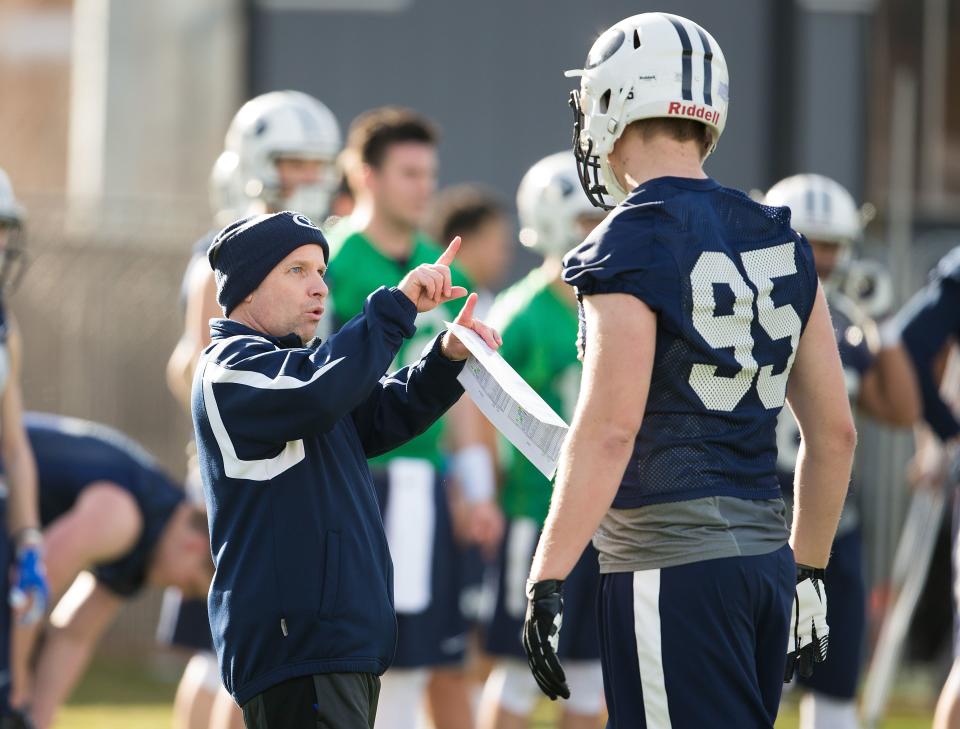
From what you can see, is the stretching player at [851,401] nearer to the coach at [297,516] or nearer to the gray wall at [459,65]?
the coach at [297,516]

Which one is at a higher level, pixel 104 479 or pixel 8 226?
pixel 8 226

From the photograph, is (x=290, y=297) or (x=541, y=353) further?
(x=541, y=353)

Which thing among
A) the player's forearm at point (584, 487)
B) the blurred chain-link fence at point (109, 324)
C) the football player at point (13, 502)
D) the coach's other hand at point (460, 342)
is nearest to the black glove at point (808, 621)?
the player's forearm at point (584, 487)

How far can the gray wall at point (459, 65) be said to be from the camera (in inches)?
456

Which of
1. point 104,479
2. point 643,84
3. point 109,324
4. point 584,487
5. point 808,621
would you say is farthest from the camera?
point 109,324

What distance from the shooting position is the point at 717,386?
3355 millimetres

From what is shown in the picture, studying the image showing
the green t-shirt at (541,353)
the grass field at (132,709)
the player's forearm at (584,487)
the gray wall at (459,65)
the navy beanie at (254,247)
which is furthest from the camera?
the gray wall at (459,65)

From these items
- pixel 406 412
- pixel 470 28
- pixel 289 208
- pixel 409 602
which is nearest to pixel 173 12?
pixel 470 28

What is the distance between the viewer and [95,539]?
6730 mm

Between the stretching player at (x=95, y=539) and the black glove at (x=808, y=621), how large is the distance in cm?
336

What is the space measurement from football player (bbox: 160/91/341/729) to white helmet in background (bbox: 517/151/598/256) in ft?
3.08

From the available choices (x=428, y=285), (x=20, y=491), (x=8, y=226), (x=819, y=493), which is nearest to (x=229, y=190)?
(x=8, y=226)

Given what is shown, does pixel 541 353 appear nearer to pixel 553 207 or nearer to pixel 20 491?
pixel 553 207

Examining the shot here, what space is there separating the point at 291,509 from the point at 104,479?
374 centimetres
